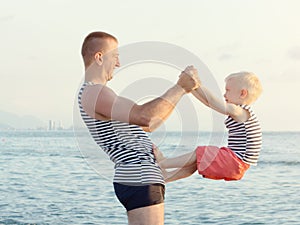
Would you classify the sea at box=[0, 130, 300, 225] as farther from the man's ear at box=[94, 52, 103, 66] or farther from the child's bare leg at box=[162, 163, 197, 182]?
the man's ear at box=[94, 52, 103, 66]

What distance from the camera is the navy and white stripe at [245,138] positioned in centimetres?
345

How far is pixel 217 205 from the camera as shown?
41.7ft

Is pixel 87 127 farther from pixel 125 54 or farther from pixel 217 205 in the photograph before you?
pixel 217 205

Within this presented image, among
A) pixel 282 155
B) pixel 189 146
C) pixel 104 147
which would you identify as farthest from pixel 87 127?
pixel 282 155

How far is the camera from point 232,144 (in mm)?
3482

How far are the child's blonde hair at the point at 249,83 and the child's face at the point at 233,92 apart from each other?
0.02 metres

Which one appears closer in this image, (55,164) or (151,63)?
(151,63)

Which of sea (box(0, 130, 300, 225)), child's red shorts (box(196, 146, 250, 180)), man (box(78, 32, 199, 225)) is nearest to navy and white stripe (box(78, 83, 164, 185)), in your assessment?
man (box(78, 32, 199, 225))

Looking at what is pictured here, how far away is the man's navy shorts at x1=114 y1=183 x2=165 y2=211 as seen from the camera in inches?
124

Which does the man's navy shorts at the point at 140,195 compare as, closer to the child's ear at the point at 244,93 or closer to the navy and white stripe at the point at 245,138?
the navy and white stripe at the point at 245,138

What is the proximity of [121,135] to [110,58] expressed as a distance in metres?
0.36

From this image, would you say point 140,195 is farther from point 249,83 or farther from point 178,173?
point 249,83

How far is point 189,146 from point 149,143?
40 centimetres

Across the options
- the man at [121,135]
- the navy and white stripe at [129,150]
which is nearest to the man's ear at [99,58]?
the man at [121,135]
